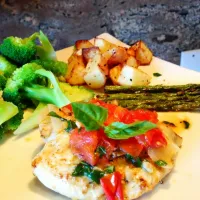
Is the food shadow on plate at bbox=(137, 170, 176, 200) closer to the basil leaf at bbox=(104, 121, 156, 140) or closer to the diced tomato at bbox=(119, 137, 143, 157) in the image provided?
the diced tomato at bbox=(119, 137, 143, 157)

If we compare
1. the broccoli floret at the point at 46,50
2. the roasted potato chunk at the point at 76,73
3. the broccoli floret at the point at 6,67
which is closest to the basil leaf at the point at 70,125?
the roasted potato chunk at the point at 76,73

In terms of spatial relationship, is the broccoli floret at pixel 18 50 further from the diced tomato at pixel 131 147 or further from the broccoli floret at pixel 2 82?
the diced tomato at pixel 131 147

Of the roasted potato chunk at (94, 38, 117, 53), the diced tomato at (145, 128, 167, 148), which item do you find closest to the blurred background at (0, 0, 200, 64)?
the roasted potato chunk at (94, 38, 117, 53)

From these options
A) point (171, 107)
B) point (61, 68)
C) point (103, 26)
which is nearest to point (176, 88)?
point (171, 107)

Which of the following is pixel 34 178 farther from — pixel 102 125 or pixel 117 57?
pixel 117 57

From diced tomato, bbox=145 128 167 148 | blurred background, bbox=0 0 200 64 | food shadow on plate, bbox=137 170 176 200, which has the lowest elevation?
blurred background, bbox=0 0 200 64

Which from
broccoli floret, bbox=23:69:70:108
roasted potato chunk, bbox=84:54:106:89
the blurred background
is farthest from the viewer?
the blurred background
